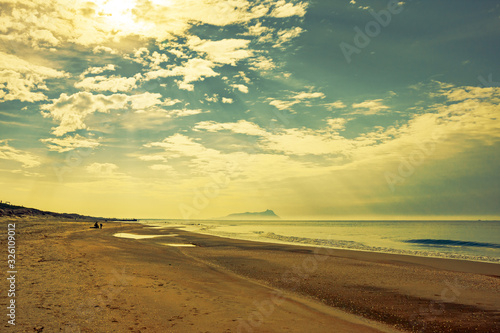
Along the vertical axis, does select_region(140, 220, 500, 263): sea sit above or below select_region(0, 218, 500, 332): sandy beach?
below

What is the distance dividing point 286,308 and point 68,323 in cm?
773

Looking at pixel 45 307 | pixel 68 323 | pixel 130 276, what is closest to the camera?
pixel 68 323

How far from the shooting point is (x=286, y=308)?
11398mm

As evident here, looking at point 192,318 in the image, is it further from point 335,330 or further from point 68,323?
point 335,330

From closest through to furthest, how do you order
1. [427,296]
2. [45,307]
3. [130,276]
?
[45,307] → [427,296] → [130,276]

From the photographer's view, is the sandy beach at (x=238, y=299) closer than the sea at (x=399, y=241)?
Yes

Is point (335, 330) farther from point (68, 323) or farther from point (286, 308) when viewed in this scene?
point (68, 323)

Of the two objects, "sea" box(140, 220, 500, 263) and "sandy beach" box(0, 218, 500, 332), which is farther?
"sea" box(140, 220, 500, 263)

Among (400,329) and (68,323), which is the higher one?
(68,323)

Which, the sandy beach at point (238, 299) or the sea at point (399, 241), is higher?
the sandy beach at point (238, 299)

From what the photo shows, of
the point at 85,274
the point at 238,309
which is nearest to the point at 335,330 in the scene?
the point at 238,309

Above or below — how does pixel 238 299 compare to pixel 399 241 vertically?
above

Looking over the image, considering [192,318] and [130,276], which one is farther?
[130,276]

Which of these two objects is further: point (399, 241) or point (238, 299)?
point (399, 241)
